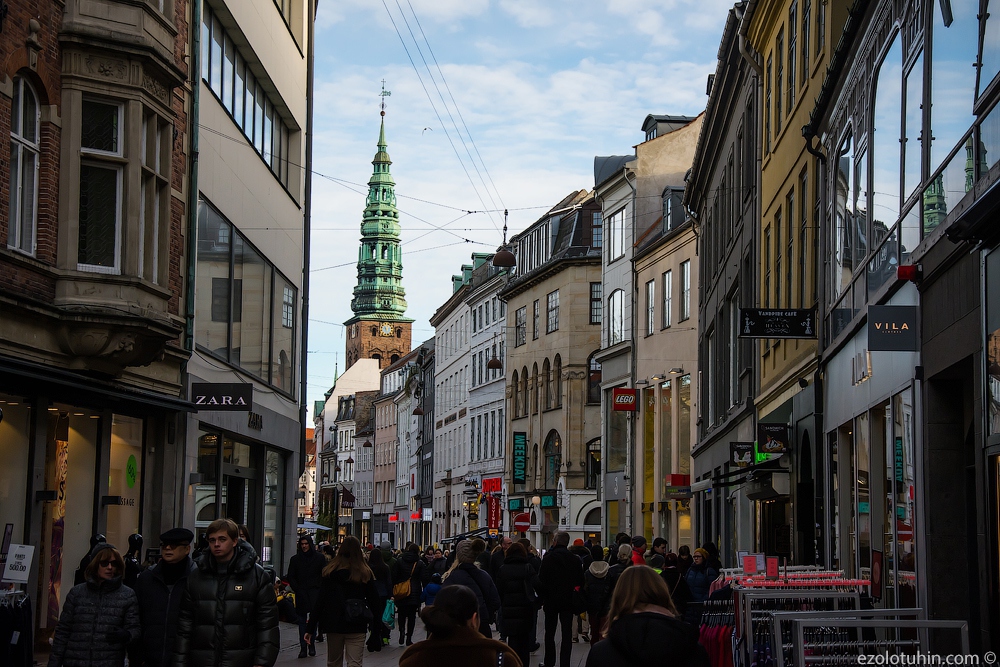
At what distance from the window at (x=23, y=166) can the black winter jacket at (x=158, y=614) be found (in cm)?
677

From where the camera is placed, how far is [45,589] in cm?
1636

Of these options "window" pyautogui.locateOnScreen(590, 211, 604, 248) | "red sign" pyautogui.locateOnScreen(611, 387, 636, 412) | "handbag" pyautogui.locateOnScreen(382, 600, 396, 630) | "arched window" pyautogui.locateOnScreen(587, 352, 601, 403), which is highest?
"window" pyautogui.locateOnScreen(590, 211, 604, 248)

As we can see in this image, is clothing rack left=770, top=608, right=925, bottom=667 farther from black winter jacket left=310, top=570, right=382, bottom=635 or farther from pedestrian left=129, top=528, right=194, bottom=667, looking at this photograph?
black winter jacket left=310, top=570, right=382, bottom=635

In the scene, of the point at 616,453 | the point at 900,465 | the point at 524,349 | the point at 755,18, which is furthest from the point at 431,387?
the point at 900,465

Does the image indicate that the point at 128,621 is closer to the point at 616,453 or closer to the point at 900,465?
the point at 900,465

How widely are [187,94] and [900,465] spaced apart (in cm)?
1193

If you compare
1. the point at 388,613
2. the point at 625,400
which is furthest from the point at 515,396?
the point at 388,613

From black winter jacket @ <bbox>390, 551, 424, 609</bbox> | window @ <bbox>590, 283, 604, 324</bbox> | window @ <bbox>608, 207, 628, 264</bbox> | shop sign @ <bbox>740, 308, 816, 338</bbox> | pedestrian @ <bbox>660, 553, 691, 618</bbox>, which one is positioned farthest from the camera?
window @ <bbox>590, 283, 604, 324</bbox>

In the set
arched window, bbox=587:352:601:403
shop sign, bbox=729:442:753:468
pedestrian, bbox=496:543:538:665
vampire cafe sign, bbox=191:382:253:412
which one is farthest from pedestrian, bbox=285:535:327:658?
arched window, bbox=587:352:601:403

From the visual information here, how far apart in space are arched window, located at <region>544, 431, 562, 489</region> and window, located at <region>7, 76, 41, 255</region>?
157ft

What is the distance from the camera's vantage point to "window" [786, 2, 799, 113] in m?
23.4

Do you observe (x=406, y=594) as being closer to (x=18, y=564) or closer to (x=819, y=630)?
(x=18, y=564)

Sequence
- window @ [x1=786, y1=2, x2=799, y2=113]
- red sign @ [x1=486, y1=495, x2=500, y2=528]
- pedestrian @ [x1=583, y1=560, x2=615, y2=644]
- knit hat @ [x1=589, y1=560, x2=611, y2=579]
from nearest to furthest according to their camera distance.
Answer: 1. pedestrian @ [x1=583, y1=560, x2=615, y2=644]
2. knit hat @ [x1=589, y1=560, x2=611, y2=579]
3. window @ [x1=786, y1=2, x2=799, y2=113]
4. red sign @ [x1=486, y1=495, x2=500, y2=528]

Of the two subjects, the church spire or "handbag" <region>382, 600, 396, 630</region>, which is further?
the church spire
